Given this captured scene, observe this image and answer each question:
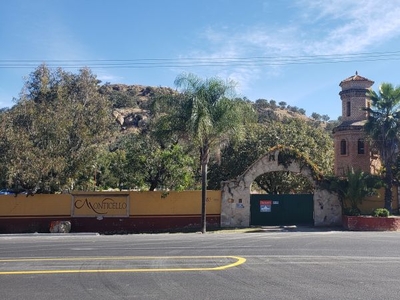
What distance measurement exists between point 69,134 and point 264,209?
1335 cm

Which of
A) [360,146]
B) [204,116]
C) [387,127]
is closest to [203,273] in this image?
[204,116]

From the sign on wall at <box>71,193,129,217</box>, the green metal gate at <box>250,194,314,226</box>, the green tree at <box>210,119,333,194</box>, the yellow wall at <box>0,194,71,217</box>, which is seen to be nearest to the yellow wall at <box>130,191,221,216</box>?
the sign on wall at <box>71,193,129,217</box>

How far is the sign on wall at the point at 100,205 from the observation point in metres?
29.8

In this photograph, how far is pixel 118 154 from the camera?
33.1 meters

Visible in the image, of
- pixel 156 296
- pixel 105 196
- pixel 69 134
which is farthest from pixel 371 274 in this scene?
pixel 69 134

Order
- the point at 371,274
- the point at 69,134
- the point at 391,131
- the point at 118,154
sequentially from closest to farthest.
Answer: the point at 371,274 → the point at 391,131 → the point at 69,134 → the point at 118,154

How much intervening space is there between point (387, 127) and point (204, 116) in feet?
37.5

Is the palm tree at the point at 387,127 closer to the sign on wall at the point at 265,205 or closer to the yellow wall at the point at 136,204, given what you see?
the sign on wall at the point at 265,205

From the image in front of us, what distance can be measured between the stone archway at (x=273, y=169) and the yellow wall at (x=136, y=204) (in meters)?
0.77

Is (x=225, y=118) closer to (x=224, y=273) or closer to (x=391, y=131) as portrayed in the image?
(x=391, y=131)

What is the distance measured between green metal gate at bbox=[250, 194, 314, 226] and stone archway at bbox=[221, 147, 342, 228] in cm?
105

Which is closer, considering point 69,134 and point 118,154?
point 69,134

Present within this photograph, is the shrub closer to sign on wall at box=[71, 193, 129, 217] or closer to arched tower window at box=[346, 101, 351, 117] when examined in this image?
arched tower window at box=[346, 101, 351, 117]

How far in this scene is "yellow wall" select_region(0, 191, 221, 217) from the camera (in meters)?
29.5
